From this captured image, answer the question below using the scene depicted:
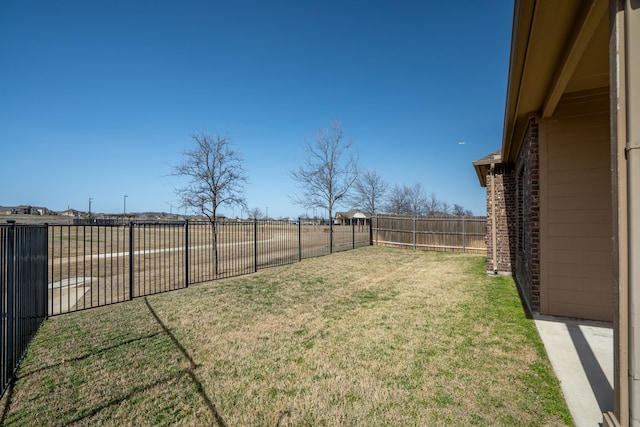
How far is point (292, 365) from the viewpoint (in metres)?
3.25

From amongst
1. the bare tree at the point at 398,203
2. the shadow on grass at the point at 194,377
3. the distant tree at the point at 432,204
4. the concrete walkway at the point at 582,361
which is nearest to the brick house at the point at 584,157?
the concrete walkway at the point at 582,361

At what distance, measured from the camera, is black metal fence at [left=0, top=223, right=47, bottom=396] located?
282cm

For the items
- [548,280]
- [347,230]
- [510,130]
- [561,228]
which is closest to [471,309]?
[548,280]

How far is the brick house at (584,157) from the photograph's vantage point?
Result: 64.8 inches

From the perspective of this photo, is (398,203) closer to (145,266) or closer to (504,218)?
(504,218)

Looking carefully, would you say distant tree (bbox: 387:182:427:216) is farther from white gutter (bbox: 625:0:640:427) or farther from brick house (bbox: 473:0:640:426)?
white gutter (bbox: 625:0:640:427)

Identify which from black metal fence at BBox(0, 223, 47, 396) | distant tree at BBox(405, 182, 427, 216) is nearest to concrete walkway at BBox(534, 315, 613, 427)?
black metal fence at BBox(0, 223, 47, 396)

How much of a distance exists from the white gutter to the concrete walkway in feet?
3.02

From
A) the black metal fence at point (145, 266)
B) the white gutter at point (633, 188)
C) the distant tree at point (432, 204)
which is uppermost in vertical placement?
the distant tree at point (432, 204)

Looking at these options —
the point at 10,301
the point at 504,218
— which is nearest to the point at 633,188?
the point at 10,301

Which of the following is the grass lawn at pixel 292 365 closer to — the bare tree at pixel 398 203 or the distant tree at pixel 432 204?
the bare tree at pixel 398 203

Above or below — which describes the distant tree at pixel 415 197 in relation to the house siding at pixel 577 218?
above

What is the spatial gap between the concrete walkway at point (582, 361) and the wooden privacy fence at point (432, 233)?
34.7ft

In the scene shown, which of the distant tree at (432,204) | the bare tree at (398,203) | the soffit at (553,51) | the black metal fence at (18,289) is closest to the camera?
the soffit at (553,51)
